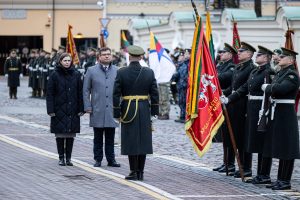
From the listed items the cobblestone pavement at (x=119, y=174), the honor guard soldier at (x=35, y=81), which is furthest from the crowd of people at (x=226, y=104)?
the honor guard soldier at (x=35, y=81)

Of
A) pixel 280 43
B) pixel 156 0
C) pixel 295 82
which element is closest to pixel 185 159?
pixel 295 82

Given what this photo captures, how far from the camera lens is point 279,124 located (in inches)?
565

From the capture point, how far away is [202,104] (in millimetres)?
15258

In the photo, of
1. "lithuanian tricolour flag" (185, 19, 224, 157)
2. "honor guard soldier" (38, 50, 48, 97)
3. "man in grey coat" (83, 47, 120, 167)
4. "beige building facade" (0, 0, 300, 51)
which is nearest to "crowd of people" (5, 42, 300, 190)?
"man in grey coat" (83, 47, 120, 167)

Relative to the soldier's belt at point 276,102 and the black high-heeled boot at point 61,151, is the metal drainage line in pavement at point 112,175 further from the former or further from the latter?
the soldier's belt at point 276,102

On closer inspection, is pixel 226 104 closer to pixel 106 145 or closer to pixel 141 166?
pixel 141 166

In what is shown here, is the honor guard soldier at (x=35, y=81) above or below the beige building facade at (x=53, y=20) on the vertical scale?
below

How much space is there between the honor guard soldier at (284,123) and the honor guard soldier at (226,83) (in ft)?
4.78

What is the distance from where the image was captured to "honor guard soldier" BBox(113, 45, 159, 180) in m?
15.0

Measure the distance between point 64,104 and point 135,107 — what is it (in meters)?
2.04

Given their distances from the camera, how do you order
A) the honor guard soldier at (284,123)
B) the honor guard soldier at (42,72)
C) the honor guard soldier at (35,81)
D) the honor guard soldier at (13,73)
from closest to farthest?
the honor guard soldier at (284,123) → the honor guard soldier at (13,73) → the honor guard soldier at (42,72) → the honor guard soldier at (35,81)

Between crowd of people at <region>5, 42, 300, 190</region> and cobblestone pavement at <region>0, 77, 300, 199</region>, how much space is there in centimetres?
39

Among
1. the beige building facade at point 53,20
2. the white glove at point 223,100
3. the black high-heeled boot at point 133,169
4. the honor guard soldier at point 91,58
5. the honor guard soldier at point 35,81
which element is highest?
the beige building facade at point 53,20

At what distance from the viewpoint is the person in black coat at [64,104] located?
16.7m
